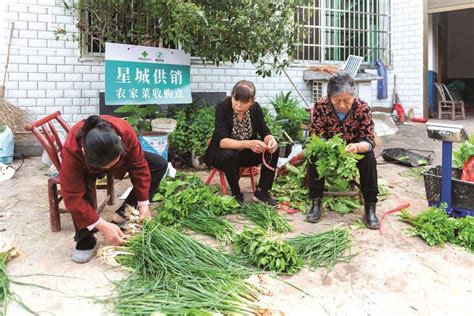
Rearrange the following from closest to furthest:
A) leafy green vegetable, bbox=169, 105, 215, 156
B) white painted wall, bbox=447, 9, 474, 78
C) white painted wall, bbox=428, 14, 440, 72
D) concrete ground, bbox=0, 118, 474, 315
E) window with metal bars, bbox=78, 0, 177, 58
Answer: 1. concrete ground, bbox=0, 118, 474, 315
2. leafy green vegetable, bbox=169, 105, 215, 156
3. window with metal bars, bbox=78, 0, 177, 58
4. white painted wall, bbox=428, 14, 440, 72
5. white painted wall, bbox=447, 9, 474, 78

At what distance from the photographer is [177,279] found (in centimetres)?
213

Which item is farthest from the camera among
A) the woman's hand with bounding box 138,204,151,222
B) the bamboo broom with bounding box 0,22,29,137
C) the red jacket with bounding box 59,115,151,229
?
the bamboo broom with bounding box 0,22,29,137

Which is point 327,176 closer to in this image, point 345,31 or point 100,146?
point 100,146

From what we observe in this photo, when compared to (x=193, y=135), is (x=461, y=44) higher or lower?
higher

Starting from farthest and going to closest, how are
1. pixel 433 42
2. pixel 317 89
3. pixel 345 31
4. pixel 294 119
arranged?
pixel 433 42
pixel 345 31
pixel 317 89
pixel 294 119

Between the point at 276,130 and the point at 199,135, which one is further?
the point at 276,130

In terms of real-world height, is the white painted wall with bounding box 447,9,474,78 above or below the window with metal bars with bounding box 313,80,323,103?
above

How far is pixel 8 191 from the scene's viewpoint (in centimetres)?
398

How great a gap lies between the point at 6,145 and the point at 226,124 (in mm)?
2799

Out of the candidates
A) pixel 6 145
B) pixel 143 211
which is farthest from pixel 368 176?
pixel 6 145

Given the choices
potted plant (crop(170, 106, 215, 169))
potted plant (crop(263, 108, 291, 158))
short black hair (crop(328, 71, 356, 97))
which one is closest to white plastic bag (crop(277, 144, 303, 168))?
potted plant (crop(263, 108, 291, 158))

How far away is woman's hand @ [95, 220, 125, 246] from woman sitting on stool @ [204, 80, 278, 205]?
46.9 inches

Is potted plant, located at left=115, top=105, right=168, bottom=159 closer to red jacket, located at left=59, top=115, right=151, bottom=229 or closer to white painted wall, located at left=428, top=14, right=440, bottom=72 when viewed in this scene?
red jacket, located at left=59, top=115, right=151, bottom=229

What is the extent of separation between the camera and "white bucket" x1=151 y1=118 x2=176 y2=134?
4.67 meters
